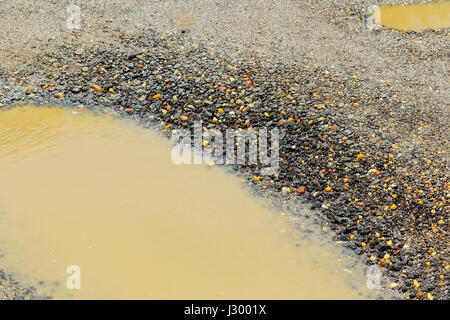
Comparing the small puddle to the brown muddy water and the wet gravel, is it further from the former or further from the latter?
the brown muddy water

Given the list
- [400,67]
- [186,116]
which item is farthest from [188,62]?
[400,67]

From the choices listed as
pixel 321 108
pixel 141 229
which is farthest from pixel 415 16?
pixel 141 229

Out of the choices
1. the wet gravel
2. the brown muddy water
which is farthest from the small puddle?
the brown muddy water

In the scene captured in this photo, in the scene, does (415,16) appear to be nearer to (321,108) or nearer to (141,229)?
(321,108)

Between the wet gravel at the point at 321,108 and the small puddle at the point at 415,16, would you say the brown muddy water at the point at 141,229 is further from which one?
the small puddle at the point at 415,16
